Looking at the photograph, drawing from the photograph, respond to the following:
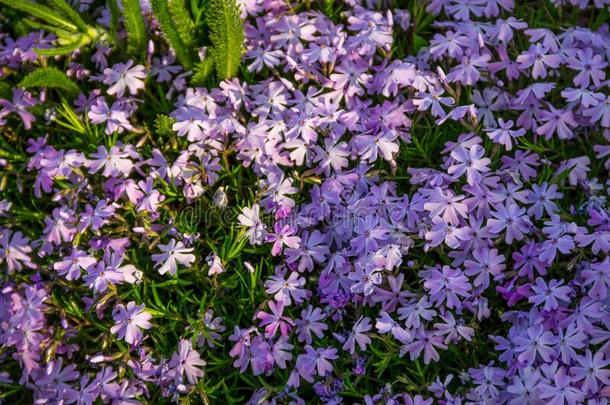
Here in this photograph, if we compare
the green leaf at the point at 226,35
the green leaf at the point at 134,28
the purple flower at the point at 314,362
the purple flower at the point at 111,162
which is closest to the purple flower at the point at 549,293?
the purple flower at the point at 314,362

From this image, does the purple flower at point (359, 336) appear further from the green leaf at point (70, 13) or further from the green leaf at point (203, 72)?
the green leaf at point (70, 13)

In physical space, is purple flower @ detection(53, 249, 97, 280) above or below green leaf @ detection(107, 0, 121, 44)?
below

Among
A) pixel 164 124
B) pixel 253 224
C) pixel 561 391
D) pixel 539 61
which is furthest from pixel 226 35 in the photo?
pixel 561 391

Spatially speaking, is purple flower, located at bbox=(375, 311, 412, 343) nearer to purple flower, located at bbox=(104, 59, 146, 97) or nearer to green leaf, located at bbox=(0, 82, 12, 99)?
purple flower, located at bbox=(104, 59, 146, 97)

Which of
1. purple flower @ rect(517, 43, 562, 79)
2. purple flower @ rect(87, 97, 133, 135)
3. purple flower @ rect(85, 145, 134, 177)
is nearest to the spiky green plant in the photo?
purple flower @ rect(87, 97, 133, 135)

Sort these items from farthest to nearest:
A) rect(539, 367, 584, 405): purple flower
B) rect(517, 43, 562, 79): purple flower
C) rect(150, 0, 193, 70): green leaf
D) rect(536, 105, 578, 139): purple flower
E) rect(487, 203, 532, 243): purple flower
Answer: rect(150, 0, 193, 70): green leaf → rect(517, 43, 562, 79): purple flower → rect(536, 105, 578, 139): purple flower → rect(487, 203, 532, 243): purple flower → rect(539, 367, 584, 405): purple flower

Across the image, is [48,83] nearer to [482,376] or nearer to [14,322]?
[14,322]
